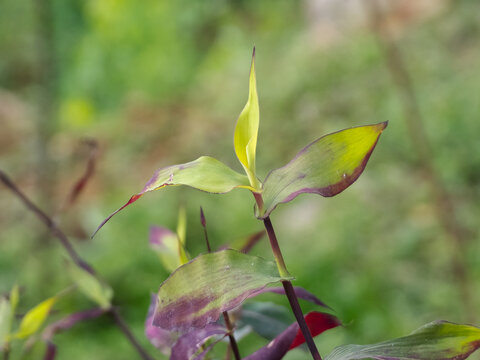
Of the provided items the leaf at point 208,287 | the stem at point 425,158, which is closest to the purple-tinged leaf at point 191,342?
the leaf at point 208,287

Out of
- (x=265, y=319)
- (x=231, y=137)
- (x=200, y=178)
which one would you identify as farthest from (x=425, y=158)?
(x=231, y=137)

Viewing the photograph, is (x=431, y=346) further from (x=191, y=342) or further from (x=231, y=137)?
(x=231, y=137)

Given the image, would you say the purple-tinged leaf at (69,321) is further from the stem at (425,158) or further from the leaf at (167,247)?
the stem at (425,158)

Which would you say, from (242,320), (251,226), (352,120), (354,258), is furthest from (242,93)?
(242,320)

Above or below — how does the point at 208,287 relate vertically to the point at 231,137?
below

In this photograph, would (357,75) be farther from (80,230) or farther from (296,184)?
(296,184)

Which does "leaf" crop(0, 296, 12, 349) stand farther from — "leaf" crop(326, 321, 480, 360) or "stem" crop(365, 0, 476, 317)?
"stem" crop(365, 0, 476, 317)
